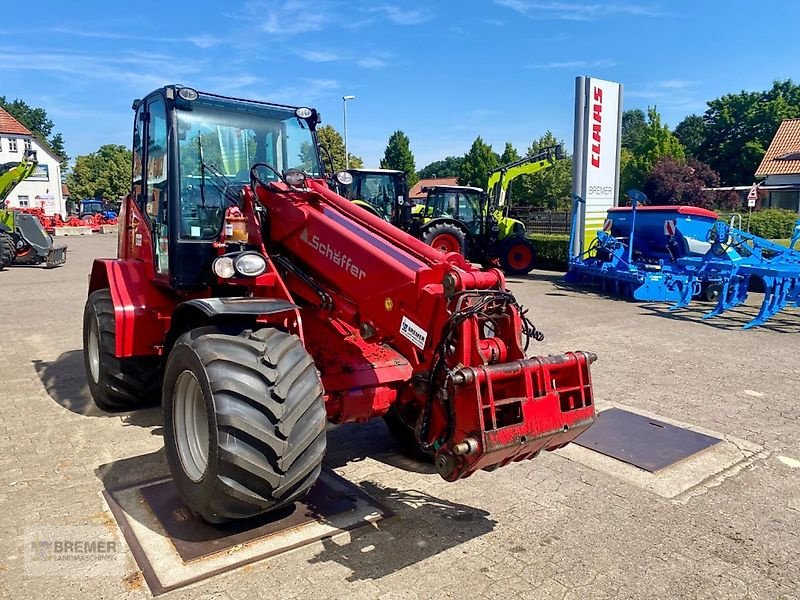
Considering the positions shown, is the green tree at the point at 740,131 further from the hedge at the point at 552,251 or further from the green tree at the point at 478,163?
the hedge at the point at 552,251

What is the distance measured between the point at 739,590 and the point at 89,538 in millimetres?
3676

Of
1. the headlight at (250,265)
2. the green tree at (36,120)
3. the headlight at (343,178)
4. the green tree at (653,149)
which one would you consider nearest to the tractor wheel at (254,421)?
the headlight at (250,265)

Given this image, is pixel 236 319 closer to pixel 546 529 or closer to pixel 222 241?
pixel 222 241

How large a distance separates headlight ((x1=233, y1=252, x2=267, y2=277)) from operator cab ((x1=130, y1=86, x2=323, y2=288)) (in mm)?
845

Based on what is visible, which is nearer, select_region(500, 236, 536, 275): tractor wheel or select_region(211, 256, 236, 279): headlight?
select_region(211, 256, 236, 279): headlight

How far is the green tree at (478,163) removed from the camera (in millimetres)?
50531

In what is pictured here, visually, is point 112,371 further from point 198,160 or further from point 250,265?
point 250,265

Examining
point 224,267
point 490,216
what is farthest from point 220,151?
point 490,216

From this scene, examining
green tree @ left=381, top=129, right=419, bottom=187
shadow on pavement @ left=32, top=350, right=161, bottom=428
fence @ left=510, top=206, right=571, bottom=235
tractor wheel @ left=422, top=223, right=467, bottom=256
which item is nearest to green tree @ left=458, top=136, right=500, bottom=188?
green tree @ left=381, top=129, right=419, bottom=187

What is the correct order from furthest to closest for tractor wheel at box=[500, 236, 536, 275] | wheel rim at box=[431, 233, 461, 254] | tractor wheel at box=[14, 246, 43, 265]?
tractor wheel at box=[14, 246, 43, 265]
tractor wheel at box=[500, 236, 536, 275]
wheel rim at box=[431, 233, 461, 254]

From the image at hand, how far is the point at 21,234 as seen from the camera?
62.2ft

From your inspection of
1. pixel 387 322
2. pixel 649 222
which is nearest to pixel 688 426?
pixel 387 322

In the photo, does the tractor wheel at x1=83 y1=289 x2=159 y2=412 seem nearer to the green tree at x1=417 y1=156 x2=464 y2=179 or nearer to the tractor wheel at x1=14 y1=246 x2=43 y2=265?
the tractor wheel at x1=14 y1=246 x2=43 y2=265

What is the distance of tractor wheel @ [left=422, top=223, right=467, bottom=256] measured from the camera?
51.3ft
